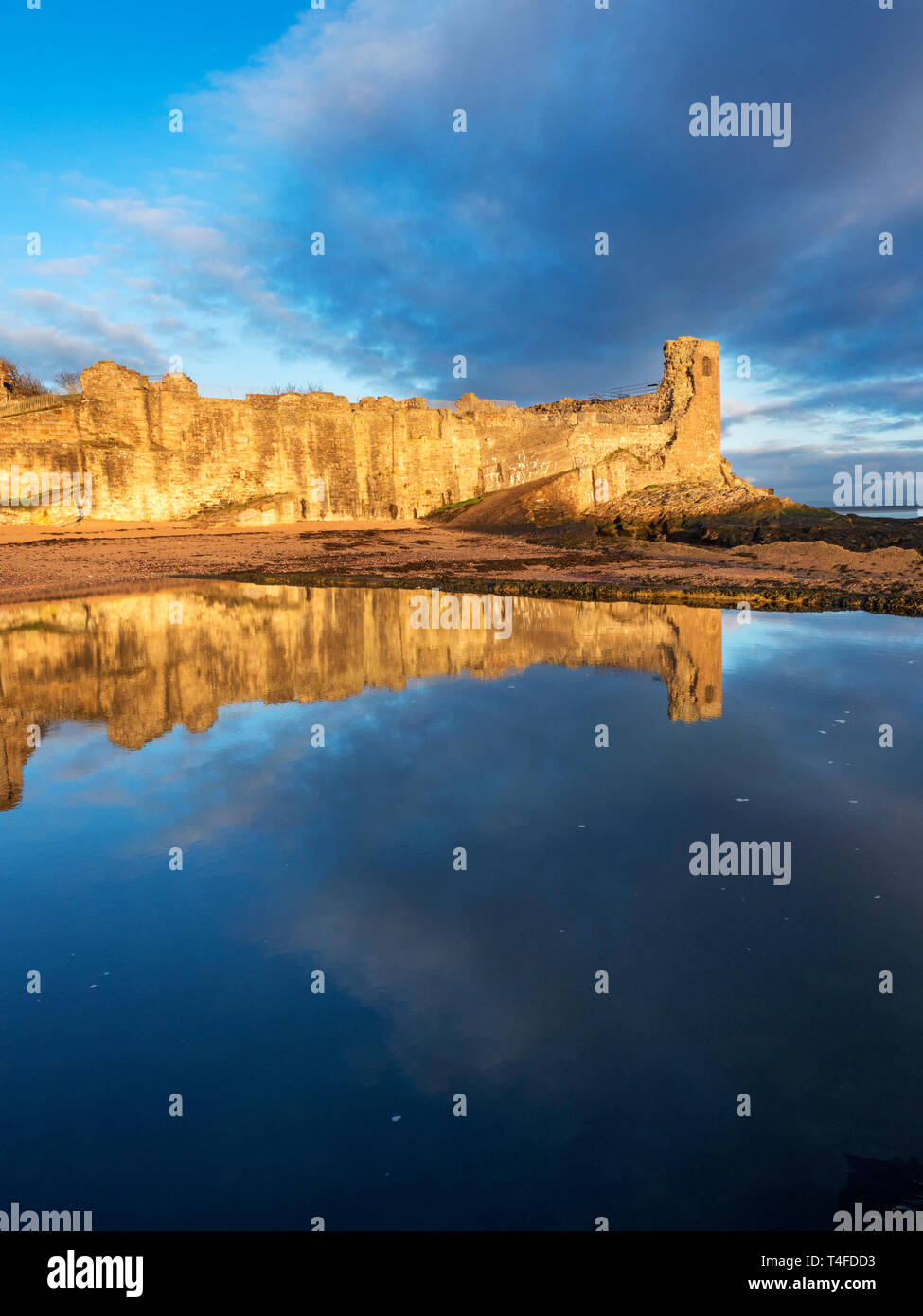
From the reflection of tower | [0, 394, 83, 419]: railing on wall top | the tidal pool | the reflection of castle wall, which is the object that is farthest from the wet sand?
the tidal pool

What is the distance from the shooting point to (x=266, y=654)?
10.9 meters

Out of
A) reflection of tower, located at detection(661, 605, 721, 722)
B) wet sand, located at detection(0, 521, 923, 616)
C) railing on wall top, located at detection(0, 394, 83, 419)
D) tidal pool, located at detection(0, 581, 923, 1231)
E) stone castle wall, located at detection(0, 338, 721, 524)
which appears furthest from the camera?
stone castle wall, located at detection(0, 338, 721, 524)

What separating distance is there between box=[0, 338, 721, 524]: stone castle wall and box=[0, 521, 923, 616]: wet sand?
3.25 metres

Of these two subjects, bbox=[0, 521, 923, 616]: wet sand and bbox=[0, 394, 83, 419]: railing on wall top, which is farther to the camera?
bbox=[0, 394, 83, 419]: railing on wall top

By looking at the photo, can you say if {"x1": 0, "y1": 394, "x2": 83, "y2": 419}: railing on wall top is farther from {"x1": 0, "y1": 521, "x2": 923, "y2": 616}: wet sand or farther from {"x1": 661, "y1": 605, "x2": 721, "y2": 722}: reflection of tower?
{"x1": 661, "y1": 605, "x2": 721, "y2": 722}: reflection of tower

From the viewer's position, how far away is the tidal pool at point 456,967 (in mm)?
2402

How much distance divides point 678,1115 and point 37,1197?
213 cm

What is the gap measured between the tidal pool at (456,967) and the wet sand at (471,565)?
1018 cm

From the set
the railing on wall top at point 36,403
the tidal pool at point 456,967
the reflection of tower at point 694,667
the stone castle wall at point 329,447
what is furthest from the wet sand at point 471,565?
the tidal pool at point 456,967

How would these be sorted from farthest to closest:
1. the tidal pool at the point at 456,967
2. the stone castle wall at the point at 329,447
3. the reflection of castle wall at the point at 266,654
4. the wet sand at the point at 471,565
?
the stone castle wall at the point at 329,447 → the wet sand at the point at 471,565 → the reflection of castle wall at the point at 266,654 → the tidal pool at the point at 456,967

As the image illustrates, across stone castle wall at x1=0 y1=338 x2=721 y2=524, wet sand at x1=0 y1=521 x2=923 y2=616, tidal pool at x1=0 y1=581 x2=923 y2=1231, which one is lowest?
tidal pool at x1=0 y1=581 x2=923 y2=1231

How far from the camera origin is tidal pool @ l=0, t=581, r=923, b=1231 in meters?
2.40

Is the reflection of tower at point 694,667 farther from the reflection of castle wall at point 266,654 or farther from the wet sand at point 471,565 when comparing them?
the wet sand at point 471,565

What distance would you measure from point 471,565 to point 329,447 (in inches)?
848
